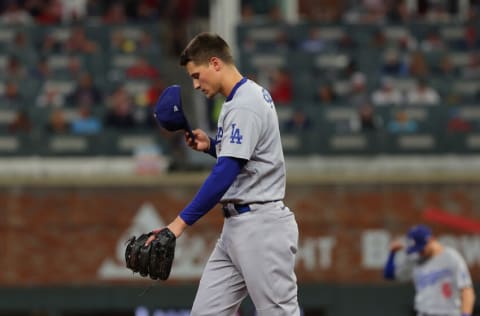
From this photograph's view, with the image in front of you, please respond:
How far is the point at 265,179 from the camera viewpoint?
522cm

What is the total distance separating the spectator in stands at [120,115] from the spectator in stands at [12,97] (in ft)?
3.51

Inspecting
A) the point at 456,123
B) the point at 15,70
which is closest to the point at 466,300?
the point at 456,123

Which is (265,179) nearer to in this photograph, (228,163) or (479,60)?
(228,163)

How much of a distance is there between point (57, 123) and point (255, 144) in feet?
28.9

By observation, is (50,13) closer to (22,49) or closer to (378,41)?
(22,49)

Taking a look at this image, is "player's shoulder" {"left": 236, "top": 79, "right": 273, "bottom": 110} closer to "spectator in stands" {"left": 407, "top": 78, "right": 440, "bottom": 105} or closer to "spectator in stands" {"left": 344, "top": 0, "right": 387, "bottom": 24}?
"spectator in stands" {"left": 407, "top": 78, "right": 440, "bottom": 105}

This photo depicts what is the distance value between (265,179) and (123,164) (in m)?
8.28

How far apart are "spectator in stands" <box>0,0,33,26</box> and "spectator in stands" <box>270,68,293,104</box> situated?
12.1ft

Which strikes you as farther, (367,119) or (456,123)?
(456,123)

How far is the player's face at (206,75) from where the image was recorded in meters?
5.18

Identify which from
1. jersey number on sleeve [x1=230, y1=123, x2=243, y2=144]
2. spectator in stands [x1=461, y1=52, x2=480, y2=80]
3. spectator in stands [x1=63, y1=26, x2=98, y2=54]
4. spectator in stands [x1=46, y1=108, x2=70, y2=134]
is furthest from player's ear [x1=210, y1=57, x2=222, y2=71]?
spectator in stands [x1=461, y1=52, x2=480, y2=80]

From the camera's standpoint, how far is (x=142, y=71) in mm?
14938

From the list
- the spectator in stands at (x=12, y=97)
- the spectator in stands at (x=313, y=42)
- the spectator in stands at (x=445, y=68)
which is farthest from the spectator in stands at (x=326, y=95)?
the spectator in stands at (x=12, y=97)

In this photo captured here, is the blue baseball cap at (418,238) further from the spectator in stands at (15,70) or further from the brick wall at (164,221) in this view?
the spectator in stands at (15,70)
